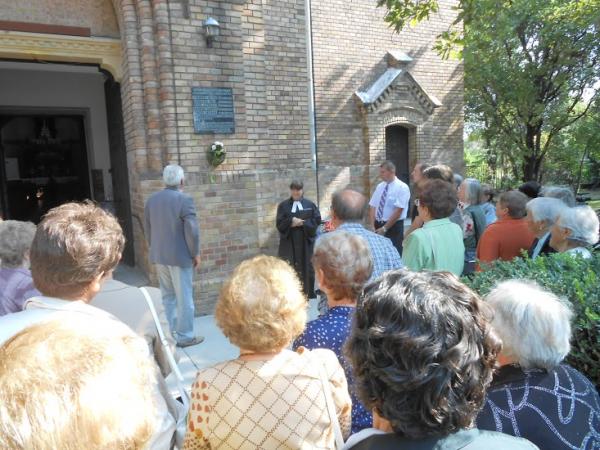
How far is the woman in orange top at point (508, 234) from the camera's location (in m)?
3.69

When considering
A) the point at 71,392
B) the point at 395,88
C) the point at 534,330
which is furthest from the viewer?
the point at 395,88

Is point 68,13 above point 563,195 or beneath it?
above

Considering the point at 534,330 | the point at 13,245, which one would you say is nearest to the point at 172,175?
the point at 13,245

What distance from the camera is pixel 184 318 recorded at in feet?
16.2

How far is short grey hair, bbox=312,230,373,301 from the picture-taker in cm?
222

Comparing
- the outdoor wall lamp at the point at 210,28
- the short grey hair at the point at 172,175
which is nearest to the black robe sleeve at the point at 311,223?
the short grey hair at the point at 172,175

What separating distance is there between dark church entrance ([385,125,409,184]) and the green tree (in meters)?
2.27

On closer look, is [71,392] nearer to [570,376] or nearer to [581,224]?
[570,376]

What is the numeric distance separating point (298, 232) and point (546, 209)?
11.5ft

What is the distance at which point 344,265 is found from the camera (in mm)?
2227

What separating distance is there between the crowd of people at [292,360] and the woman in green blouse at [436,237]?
24 cm

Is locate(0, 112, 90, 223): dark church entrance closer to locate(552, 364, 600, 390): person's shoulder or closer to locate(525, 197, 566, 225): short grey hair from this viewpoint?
locate(525, 197, 566, 225): short grey hair

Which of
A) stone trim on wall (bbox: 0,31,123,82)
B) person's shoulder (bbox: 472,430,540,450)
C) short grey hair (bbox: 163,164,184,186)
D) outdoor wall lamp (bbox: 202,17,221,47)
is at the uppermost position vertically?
outdoor wall lamp (bbox: 202,17,221,47)

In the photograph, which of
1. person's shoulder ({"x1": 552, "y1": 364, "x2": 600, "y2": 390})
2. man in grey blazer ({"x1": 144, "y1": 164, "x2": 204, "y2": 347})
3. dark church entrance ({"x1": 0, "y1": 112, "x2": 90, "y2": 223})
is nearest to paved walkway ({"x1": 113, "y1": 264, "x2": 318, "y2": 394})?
man in grey blazer ({"x1": 144, "y1": 164, "x2": 204, "y2": 347})
